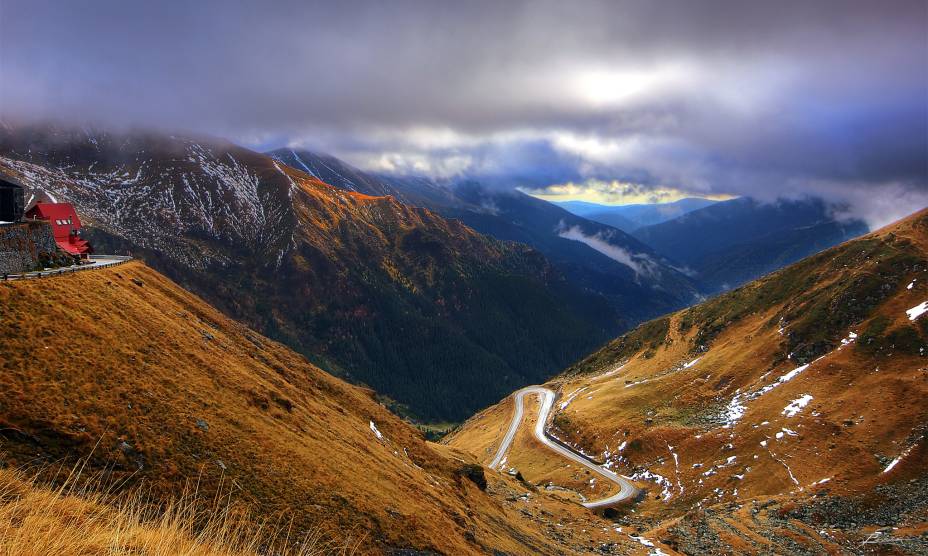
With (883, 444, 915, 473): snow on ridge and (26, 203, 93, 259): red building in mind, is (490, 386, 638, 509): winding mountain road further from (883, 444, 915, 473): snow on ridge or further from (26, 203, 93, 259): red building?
(26, 203, 93, 259): red building

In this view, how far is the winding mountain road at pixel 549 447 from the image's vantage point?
89.8 meters

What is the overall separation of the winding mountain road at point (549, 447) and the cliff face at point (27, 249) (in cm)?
8325

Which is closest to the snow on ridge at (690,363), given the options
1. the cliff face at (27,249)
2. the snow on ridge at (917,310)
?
the snow on ridge at (917,310)

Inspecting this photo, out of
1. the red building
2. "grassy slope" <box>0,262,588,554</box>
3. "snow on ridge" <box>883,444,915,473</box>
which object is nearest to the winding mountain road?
"snow on ridge" <box>883,444,915,473</box>

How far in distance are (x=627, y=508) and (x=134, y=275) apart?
84.3 meters

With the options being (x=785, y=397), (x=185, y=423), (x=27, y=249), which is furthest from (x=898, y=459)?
(x=27, y=249)

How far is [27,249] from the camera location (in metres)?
44.4

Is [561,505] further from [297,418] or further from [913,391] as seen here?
[913,391]

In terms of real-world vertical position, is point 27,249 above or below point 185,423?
above

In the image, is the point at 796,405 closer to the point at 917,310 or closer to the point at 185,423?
the point at 917,310

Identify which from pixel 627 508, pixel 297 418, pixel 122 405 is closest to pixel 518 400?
pixel 627 508

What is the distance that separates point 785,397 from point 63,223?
125m

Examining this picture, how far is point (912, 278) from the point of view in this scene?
351ft

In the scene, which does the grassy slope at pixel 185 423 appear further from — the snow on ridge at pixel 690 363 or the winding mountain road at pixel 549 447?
the snow on ridge at pixel 690 363
